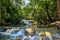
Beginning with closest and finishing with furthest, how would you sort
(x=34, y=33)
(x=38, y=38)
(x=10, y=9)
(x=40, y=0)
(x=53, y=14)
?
(x=38, y=38) < (x=34, y=33) < (x=53, y=14) < (x=40, y=0) < (x=10, y=9)

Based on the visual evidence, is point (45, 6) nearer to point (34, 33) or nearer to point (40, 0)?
point (40, 0)

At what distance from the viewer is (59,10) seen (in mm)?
18359

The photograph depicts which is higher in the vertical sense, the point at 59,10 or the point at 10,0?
the point at 10,0

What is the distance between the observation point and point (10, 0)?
990 inches

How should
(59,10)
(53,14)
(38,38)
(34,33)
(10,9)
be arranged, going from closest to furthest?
(38,38) → (34,33) → (59,10) → (53,14) → (10,9)

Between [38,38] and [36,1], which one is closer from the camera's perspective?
[38,38]

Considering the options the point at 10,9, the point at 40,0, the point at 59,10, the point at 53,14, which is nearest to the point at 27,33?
the point at 59,10

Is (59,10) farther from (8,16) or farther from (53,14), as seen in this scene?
(8,16)

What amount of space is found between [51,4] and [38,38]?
12.4 meters

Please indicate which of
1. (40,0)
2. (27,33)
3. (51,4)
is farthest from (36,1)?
(27,33)

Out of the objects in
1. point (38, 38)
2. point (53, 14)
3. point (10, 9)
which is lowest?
point (38, 38)

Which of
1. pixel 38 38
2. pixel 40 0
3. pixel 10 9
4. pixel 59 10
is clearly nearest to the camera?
pixel 38 38

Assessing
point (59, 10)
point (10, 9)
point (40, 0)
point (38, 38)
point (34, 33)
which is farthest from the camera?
point (10, 9)

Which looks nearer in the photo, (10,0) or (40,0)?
(40,0)
